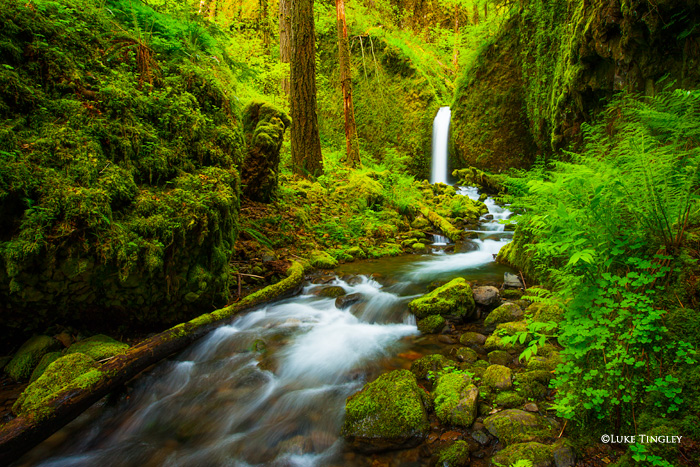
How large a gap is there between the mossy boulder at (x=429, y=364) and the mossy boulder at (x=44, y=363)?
3.38 meters

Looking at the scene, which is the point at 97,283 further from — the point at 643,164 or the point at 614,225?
the point at 643,164

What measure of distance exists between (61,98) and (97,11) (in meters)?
1.53

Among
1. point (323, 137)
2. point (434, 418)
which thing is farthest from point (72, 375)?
point (323, 137)

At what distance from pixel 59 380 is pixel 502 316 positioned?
4576 mm

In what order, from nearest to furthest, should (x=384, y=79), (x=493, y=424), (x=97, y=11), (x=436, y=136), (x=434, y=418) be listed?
(x=493, y=424), (x=434, y=418), (x=97, y=11), (x=436, y=136), (x=384, y=79)

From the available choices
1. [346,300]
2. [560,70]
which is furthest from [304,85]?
[346,300]

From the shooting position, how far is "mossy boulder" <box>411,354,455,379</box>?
11.6 feet

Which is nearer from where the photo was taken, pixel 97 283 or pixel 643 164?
pixel 643 164

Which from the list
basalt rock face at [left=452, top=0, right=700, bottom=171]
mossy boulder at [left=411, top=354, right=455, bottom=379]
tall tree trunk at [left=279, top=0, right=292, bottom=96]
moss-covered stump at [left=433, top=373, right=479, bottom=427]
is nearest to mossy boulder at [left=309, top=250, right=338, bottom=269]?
mossy boulder at [left=411, top=354, right=455, bottom=379]

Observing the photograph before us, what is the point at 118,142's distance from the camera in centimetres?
368

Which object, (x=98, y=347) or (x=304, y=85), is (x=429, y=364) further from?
(x=304, y=85)

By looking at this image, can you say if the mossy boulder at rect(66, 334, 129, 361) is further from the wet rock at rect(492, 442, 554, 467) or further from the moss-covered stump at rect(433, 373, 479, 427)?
the wet rock at rect(492, 442, 554, 467)

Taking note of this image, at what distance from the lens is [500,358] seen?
358cm

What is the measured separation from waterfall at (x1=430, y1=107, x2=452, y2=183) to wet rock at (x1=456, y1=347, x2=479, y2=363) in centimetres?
1256
